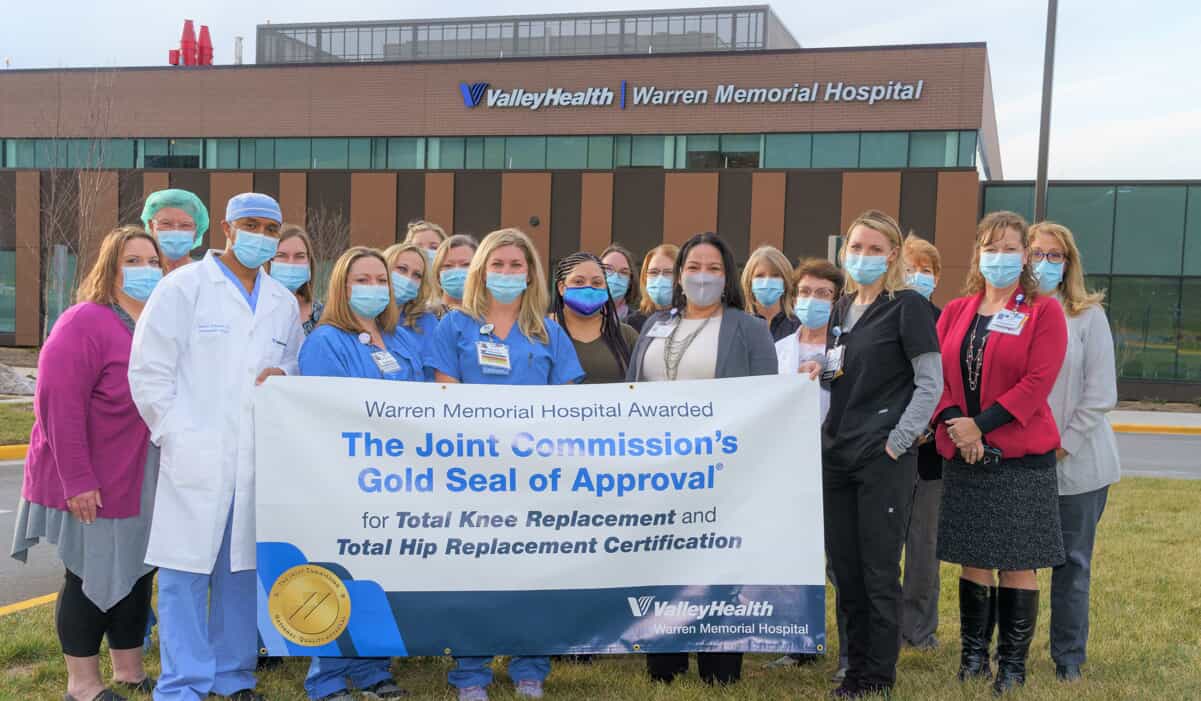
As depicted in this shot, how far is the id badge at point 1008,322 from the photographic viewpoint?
4711mm

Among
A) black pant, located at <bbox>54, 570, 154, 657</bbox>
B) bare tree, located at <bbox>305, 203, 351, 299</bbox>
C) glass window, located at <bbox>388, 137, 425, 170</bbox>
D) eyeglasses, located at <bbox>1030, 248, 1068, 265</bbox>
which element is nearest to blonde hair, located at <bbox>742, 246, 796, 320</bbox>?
eyeglasses, located at <bbox>1030, 248, 1068, 265</bbox>

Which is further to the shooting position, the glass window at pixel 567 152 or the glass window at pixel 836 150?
the glass window at pixel 567 152

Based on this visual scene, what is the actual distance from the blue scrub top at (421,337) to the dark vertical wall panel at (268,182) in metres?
27.7

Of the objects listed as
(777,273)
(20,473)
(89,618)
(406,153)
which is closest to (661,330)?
(777,273)

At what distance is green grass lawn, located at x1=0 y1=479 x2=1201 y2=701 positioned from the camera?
15.4ft

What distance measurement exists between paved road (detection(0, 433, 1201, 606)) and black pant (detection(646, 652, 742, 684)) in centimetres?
430

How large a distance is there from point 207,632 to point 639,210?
24587mm

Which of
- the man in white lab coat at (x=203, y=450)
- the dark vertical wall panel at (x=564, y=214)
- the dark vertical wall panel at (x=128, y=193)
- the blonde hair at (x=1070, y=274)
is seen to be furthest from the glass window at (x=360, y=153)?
the blonde hair at (x=1070, y=274)

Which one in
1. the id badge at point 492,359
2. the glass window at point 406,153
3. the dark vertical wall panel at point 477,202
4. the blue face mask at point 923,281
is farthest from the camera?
the glass window at point 406,153

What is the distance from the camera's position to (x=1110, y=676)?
513cm

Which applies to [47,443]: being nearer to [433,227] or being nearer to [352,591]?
[352,591]

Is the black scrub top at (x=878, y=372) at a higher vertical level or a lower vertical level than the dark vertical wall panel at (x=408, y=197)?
lower

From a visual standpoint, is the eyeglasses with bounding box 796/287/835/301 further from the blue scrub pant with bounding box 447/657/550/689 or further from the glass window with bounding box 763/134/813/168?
the glass window with bounding box 763/134/813/168

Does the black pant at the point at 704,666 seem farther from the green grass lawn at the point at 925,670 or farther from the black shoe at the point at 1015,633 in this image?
the black shoe at the point at 1015,633
